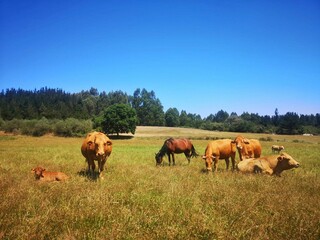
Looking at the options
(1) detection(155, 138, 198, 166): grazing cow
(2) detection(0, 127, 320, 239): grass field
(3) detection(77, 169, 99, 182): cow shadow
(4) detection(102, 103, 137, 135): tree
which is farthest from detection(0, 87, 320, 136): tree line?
(2) detection(0, 127, 320, 239): grass field

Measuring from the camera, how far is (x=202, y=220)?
577 centimetres

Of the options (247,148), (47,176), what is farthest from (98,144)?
(247,148)

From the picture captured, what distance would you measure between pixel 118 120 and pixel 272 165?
213 ft

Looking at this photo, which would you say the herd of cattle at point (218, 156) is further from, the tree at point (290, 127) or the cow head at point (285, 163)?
the tree at point (290, 127)

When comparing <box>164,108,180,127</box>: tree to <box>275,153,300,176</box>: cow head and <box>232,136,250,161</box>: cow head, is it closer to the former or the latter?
<box>232,136,250,161</box>: cow head

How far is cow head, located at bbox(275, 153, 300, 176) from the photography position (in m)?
12.8

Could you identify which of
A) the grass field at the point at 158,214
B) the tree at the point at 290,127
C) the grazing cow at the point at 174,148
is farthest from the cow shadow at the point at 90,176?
the tree at the point at 290,127

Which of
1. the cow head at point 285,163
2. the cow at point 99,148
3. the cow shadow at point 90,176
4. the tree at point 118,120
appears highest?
the tree at point 118,120

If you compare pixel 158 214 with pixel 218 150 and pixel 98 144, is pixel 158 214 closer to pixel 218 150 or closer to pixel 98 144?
pixel 98 144

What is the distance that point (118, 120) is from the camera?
7569cm

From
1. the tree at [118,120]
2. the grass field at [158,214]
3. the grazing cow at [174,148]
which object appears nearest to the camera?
the grass field at [158,214]

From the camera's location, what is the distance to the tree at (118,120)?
75375 millimetres

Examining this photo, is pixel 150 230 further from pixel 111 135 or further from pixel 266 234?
pixel 111 135

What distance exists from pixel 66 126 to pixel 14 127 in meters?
18.7
